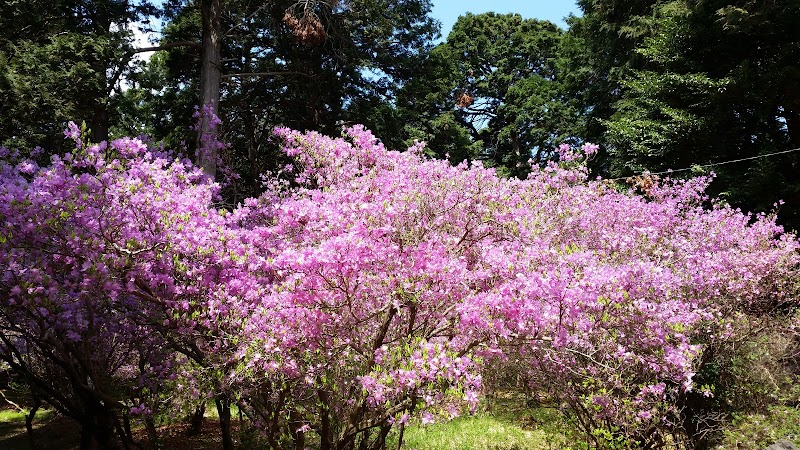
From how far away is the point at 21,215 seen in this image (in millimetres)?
4738

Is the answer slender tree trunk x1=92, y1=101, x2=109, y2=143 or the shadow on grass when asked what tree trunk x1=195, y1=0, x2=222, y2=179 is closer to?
slender tree trunk x1=92, y1=101, x2=109, y2=143

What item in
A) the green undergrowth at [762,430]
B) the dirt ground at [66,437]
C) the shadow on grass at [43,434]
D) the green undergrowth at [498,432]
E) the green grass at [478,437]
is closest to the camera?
the green undergrowth at [762,430]

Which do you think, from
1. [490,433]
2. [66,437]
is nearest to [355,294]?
[490,433]

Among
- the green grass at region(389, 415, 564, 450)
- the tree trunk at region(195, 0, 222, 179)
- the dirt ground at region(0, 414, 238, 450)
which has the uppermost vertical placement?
the tree trunk at region(195, 0, 222, 179)

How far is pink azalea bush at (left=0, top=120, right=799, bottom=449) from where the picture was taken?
4.57 m

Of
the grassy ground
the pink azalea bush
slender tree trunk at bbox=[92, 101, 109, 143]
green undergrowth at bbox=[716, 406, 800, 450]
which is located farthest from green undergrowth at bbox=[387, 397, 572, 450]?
slender tree trunk at bbox=[92, 101, 109, 143]

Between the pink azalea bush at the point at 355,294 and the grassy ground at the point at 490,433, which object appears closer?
the pink azalea bush at the point at 355,294

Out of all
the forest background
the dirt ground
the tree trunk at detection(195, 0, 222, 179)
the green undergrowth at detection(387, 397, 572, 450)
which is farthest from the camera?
the tree trunk at detection(195, 0, 222, 179)

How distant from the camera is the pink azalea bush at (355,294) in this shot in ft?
15.0

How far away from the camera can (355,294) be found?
4758 mm

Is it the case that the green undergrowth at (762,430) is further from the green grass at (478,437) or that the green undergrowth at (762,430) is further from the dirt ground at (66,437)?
the dirt ground at (66,437)

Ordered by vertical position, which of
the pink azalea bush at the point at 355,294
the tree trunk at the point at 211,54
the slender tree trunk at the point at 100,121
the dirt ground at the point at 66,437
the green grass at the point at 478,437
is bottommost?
the green grass at the point at 478,437

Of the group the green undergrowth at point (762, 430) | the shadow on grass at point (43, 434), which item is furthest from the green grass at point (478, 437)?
the shadow on grass at point (43, 434)

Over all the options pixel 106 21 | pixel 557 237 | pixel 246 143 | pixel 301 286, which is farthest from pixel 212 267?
pixel 246 143
